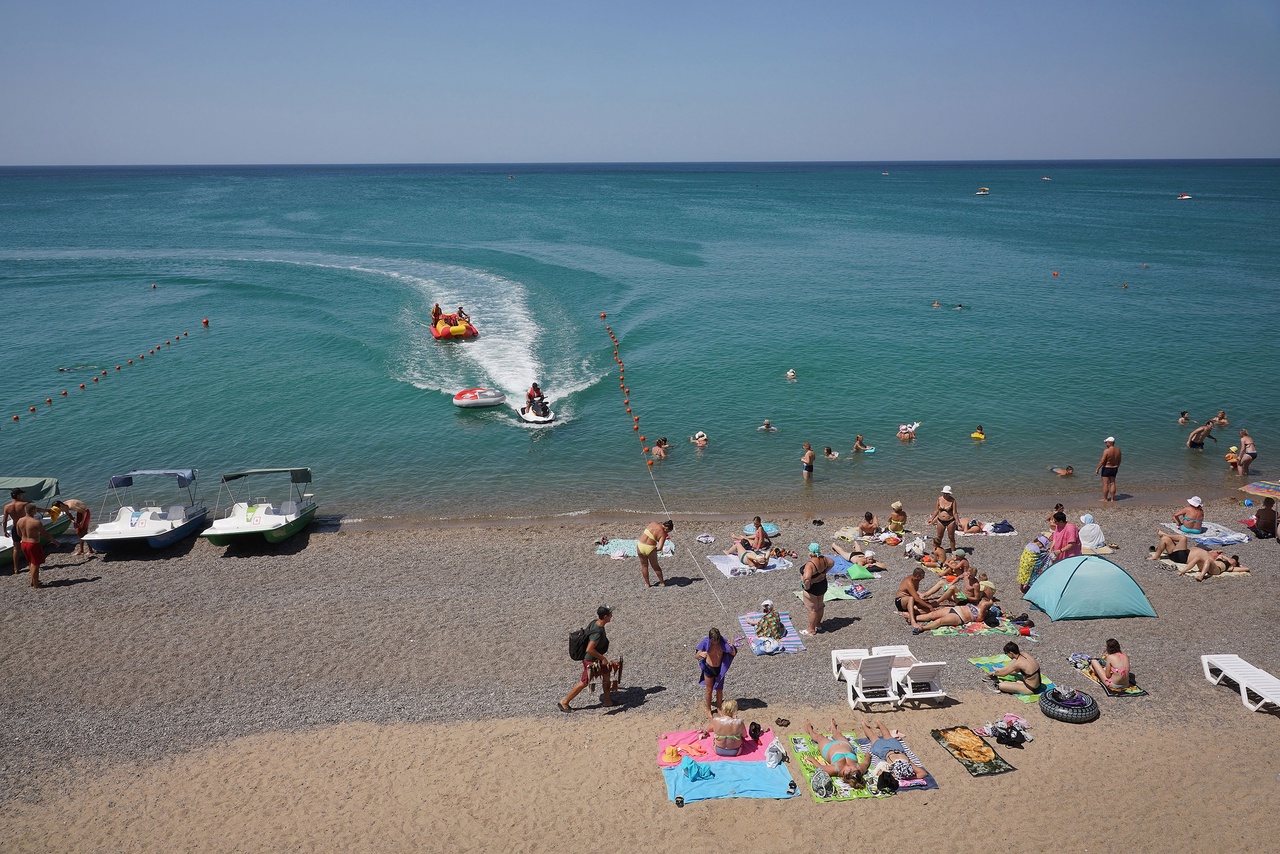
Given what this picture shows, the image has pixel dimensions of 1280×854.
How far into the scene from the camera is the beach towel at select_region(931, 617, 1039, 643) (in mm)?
13906

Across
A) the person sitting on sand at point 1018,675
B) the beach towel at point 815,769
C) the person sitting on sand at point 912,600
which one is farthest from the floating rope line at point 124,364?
the person sitting on sand at point 1018,675

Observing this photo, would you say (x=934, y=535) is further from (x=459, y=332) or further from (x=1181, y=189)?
(x=1181, y=189)

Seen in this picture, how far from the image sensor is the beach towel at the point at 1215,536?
17.8 meters

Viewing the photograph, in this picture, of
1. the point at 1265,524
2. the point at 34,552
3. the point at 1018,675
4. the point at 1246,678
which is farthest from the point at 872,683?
the point at 34,552

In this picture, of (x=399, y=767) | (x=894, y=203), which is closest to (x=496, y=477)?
(x=399, y=767)

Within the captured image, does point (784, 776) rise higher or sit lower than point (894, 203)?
lower

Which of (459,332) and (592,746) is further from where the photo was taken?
(459,332)

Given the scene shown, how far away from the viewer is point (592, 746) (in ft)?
37.3

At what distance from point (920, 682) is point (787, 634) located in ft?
8.52

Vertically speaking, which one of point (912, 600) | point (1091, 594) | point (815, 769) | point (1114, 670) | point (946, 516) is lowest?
point (815, 769)

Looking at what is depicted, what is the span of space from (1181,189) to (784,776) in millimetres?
173081

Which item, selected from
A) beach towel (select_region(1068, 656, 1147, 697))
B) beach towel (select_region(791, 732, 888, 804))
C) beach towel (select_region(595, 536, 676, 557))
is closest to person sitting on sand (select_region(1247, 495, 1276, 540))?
beach towel (select_region(1068, 656, 1147, 697))

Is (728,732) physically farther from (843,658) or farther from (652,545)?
(652,545)

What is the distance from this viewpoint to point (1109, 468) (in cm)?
2142
